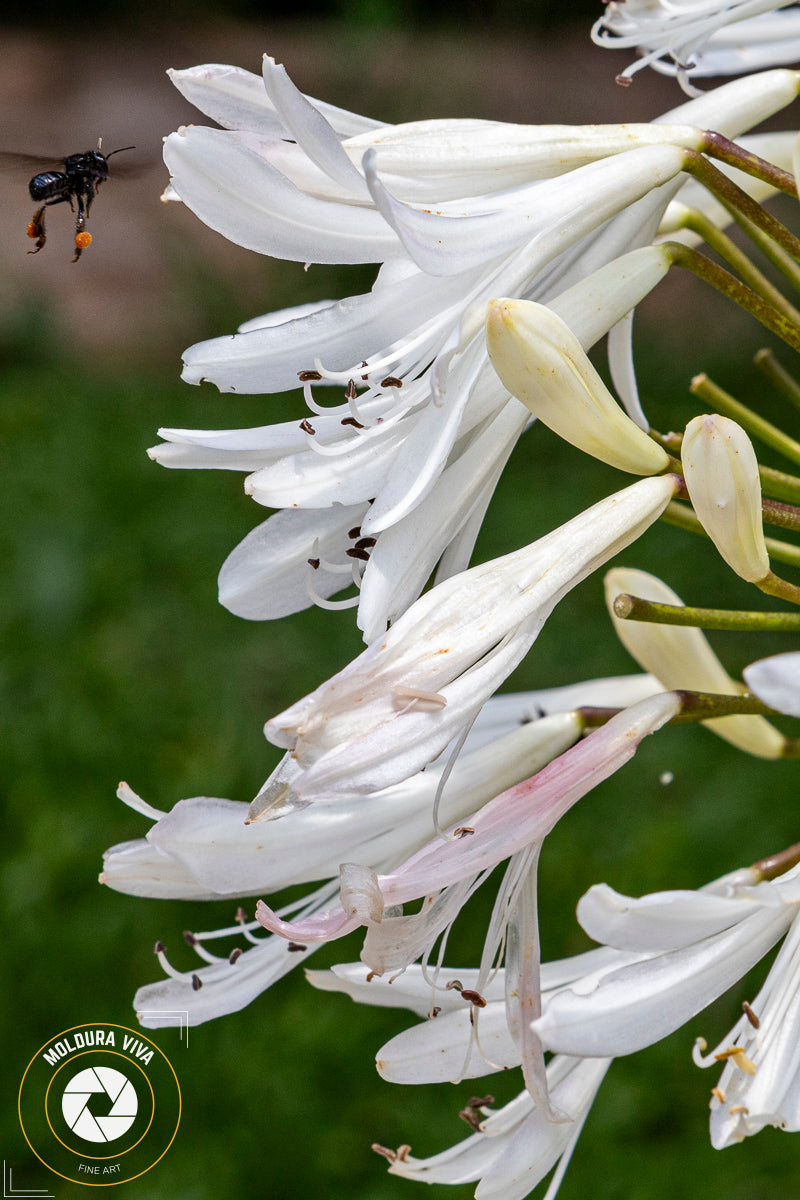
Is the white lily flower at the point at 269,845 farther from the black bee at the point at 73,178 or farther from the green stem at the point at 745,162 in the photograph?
the black bee at the point at 73,178

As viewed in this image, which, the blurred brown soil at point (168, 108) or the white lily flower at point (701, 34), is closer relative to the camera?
the white lily flower at point (701, 34)

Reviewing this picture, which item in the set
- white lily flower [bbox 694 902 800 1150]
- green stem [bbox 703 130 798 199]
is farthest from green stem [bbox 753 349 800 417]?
white lily flower [bbox 694 902 800 1150]

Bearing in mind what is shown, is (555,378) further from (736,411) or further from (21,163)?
(21,163)

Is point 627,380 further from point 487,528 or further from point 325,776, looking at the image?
point 487,528

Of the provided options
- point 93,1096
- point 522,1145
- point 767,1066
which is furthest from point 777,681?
point 93,1096

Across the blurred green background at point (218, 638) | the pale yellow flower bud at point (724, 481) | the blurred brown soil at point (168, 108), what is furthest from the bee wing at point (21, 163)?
the blurred brown soil at point (168, 108)

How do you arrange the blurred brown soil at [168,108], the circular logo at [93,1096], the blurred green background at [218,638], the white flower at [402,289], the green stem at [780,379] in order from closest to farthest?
the white flower at [402,289], the green stem at [780,379], the circular logo at [93,1096], the blurred green background at [218,638], the blurred brown soil at [168,108]
